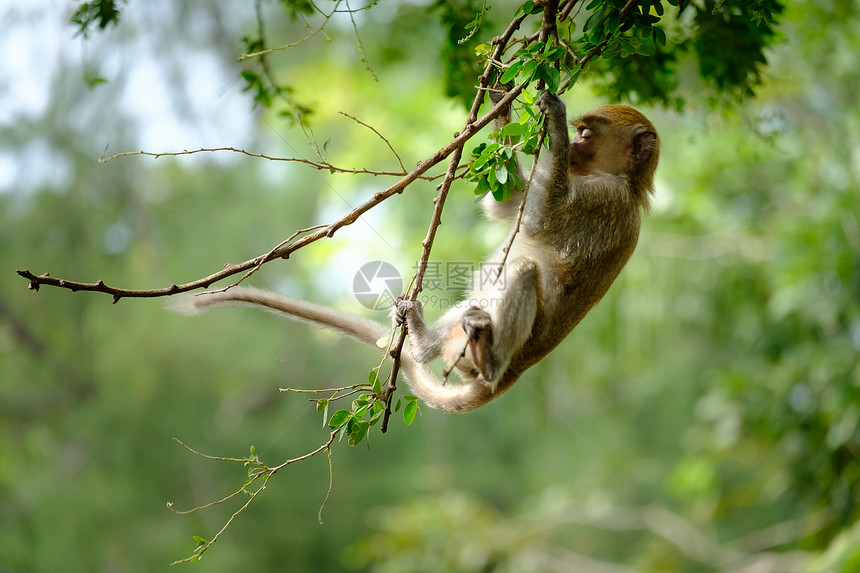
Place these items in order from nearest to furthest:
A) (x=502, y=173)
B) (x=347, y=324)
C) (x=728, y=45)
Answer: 1. (x=502, y=173)
2. (x=347, y=324)
3. (x=728, y=45)

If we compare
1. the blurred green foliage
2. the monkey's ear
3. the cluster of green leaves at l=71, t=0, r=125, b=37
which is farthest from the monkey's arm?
the blurred green foliage

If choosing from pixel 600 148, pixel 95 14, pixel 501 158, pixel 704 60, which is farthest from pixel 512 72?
pixel 95 14

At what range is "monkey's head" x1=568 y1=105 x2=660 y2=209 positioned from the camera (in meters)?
2.71

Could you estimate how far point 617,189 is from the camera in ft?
8.63

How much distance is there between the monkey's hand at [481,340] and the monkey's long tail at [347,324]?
0.38ft

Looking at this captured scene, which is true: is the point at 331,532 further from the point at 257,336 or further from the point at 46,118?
the point at 46,118

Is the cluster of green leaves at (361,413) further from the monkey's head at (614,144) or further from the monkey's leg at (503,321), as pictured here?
the monkey's head at (614,144)

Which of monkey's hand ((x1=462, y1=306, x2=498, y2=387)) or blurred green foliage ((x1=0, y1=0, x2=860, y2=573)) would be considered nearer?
monkey's hand ((x1=462, y1=306, x2=498, y2=387))

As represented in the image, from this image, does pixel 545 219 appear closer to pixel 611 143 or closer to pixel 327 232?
pixel 611 143

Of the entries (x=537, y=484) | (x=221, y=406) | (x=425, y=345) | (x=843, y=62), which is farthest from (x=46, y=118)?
(x=537, y=484)

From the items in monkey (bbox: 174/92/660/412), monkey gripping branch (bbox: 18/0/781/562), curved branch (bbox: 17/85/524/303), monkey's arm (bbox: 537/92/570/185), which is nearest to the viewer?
curved branch (bbox: 17/85/524/303)

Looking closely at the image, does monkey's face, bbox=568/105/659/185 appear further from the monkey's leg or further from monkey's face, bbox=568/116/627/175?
the monkey's leg

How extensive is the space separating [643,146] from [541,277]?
2.26ft

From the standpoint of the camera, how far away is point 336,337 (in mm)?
5336
